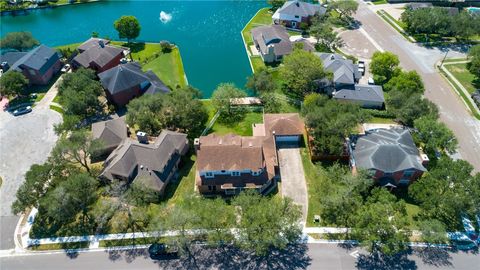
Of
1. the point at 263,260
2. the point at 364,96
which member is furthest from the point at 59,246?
A: the point at 364,96

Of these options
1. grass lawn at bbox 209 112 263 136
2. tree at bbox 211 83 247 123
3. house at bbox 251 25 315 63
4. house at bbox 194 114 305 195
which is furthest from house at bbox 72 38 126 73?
house at bbox 194 114 305 195

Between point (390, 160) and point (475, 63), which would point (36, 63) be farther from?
point (475, 63)

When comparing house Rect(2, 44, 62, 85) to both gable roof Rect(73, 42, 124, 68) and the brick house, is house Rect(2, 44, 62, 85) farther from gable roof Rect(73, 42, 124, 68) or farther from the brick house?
gable roof Rect(73, 42, 124, 68)

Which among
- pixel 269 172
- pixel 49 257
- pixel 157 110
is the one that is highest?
pixel 157 110

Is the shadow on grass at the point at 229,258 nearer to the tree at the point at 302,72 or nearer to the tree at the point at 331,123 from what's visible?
the tree at the point at 331,123

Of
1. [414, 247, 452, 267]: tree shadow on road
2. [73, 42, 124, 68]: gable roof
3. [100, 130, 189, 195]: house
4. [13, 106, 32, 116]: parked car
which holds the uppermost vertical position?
[73, 42, 124, 68]: gable roof

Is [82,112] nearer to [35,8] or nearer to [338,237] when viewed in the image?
[338,237]

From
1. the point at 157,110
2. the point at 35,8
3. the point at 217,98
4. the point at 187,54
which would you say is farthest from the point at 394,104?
the point at 35,8
